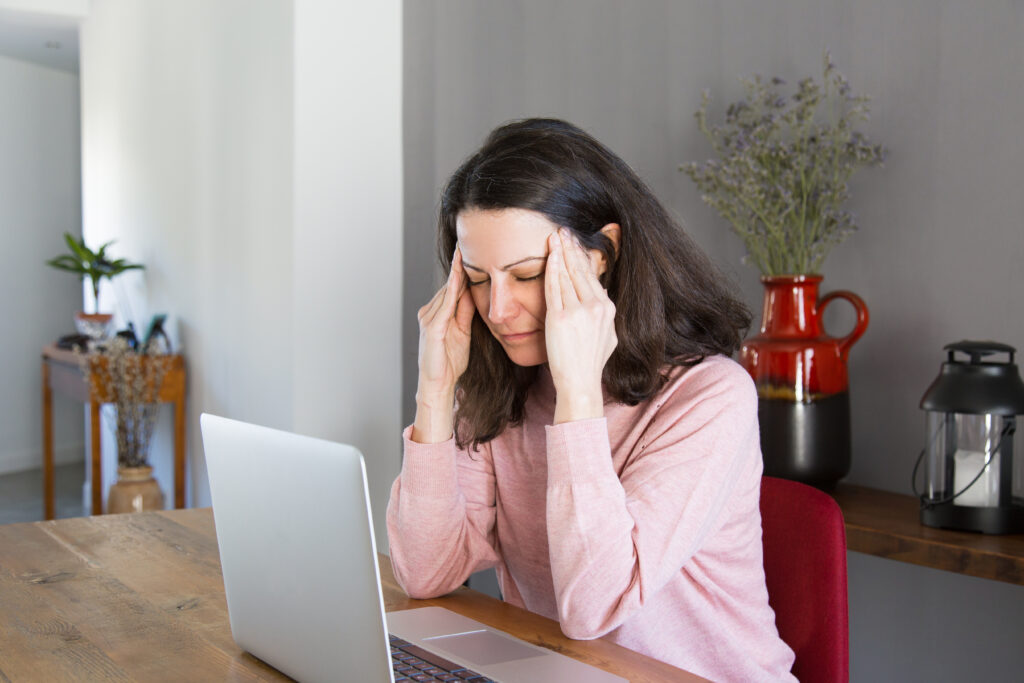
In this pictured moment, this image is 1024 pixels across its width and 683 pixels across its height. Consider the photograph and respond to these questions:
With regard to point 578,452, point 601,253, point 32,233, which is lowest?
point 578,452

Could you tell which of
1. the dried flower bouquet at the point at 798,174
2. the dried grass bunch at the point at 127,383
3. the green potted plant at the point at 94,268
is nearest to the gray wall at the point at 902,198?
the dried flower bouquet at the point at 798,174

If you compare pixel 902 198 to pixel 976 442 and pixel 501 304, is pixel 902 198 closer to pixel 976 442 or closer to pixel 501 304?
pixel 976 442

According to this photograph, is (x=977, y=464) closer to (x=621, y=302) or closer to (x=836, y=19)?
(x=621, y=302)

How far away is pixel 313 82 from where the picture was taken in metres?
3.06

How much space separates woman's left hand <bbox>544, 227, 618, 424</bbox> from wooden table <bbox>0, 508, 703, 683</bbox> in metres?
0.26

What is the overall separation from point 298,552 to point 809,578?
0.64 metres

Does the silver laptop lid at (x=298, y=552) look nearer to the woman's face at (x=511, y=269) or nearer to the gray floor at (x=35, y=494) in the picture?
the woman's face at (x=511, y=269)

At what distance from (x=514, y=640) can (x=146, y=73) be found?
3713 millimetres

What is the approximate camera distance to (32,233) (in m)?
5.98

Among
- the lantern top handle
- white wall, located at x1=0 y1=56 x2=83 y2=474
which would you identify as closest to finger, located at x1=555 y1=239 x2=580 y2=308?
the lantern top handle

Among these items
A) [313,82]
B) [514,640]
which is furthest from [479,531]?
[313,82]

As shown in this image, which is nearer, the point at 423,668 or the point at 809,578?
the point at 423,668

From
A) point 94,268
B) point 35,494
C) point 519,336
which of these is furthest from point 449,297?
point 35,494

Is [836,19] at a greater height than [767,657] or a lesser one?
greater
